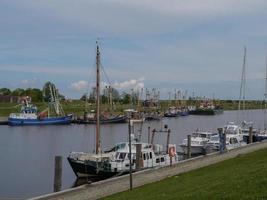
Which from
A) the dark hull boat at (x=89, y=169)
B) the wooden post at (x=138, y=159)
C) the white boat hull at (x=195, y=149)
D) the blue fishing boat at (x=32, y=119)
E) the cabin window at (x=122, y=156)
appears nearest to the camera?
the wooden post at (x=138, y=159)

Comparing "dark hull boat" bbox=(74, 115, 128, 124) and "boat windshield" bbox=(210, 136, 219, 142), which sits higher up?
"boat windshield" bbox=(210, 136, 219, 142)

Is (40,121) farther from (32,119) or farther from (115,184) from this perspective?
(115,184)

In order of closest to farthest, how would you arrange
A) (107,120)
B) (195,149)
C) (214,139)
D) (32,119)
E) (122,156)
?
(122,156)
(195,149)
(214,139)
(32,119)
(107,120)

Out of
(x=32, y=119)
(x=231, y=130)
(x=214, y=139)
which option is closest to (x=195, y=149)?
(x=214, y=139)

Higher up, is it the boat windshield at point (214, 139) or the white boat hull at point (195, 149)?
the boat windshield at point (214, 139)

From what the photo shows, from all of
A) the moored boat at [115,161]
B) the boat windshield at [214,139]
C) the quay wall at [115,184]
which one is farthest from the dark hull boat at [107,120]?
the quay wall at [115,184]

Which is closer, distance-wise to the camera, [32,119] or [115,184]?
[115,184]

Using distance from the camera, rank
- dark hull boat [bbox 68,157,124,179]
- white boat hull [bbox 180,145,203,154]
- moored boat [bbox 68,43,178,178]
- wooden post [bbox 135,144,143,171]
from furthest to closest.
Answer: white boat hull [bbox 180,145,203,154] → dark hull boat [bbox 68,157,124,179] → moored boat [bbox 68,43,178,178] → wooden post [bbox 135,144,143,171]

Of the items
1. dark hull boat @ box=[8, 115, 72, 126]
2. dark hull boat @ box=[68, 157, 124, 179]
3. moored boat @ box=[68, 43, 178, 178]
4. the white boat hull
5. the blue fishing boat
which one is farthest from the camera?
the blue fishing boat

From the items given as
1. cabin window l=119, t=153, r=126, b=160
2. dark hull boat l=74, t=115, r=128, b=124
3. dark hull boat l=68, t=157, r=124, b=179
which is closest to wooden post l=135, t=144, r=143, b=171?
dark hull boat l=68, t=157, r=124, b=179

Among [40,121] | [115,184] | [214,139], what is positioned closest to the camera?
[115,184]

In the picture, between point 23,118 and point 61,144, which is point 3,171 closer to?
point 61,144

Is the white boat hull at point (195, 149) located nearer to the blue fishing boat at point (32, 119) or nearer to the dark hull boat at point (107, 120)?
the blue fishing boat at point (32, 119)

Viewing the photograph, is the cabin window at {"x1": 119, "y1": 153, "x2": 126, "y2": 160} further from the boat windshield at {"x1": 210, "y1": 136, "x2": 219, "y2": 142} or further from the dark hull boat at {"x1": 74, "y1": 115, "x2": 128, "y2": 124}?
the dark hull boat at {"x1": 74, "y1": 115, "x2": 128, "y2": 124}
